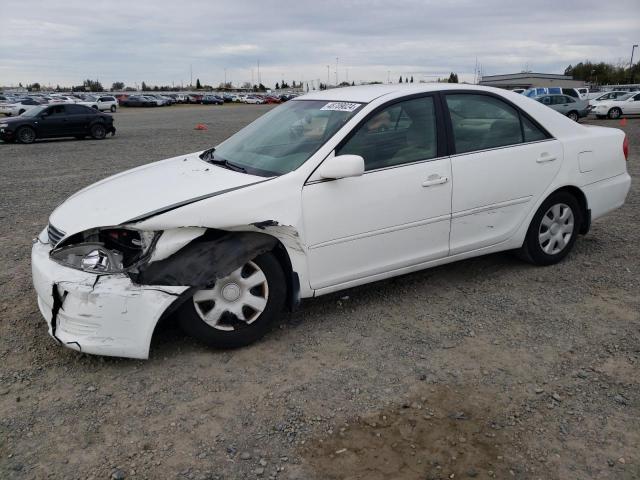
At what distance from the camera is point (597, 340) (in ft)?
12.1

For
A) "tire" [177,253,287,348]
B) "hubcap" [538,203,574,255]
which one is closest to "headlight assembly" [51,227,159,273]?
"tire" [177,253,287,348]

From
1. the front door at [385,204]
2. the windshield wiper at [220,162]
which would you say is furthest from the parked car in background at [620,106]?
the windshield wiper at [220,162]

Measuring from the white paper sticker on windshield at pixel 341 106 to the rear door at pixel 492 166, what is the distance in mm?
765

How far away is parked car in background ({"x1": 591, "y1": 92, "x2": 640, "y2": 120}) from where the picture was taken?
27.6 meters

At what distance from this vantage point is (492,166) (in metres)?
4.35

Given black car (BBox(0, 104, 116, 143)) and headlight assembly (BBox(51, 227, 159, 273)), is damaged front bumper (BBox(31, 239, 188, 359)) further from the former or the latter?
black car (BBox(0, 104, 116, 143))

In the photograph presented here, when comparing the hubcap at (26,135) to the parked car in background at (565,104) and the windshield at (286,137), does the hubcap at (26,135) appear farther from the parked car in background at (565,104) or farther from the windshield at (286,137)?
the parked car in background at (565,104)

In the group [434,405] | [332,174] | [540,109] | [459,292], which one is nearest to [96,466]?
[434,405]

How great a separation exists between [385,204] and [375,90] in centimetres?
105

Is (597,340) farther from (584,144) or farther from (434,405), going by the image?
(584,144)

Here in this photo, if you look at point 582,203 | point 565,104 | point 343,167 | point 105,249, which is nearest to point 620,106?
point 565,104

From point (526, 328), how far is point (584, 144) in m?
1.97

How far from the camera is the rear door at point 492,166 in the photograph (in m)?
4.25

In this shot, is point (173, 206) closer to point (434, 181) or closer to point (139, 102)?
point (434, 181)
